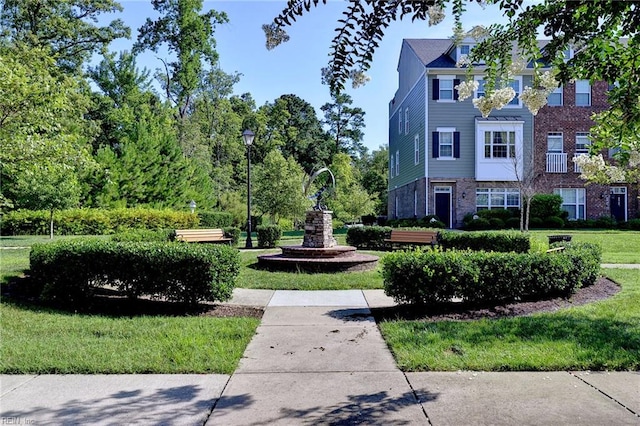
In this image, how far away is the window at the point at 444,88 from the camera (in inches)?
977

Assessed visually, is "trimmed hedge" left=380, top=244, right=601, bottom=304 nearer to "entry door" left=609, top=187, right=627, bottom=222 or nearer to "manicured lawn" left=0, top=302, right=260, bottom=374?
"manicured lawn" left=0, top=302, right=260, bottom=374

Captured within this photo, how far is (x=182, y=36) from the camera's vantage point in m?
36.3

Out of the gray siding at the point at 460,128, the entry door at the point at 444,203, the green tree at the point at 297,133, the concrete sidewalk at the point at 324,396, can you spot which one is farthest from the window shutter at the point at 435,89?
the green tree at the point at 297,133

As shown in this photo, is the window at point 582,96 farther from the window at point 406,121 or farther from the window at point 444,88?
the window at point 406,121

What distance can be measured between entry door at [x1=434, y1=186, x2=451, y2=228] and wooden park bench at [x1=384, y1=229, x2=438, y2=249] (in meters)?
10.1

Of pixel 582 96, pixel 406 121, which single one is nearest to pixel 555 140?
pixel 582 96

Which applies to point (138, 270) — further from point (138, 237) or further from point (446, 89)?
point (446, 89)

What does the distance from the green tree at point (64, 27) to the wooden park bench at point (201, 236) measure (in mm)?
18475

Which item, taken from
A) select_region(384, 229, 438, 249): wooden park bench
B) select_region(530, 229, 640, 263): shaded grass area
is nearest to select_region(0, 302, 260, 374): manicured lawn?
select_region(384, 229, 438, 249): wooden park bench

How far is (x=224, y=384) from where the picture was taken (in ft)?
13.5

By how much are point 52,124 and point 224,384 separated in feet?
27.9

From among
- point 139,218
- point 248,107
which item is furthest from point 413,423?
point 248,107

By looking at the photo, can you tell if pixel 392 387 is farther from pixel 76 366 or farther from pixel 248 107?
pixel 248 107

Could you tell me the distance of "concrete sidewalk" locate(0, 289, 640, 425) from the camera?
11.2ft
